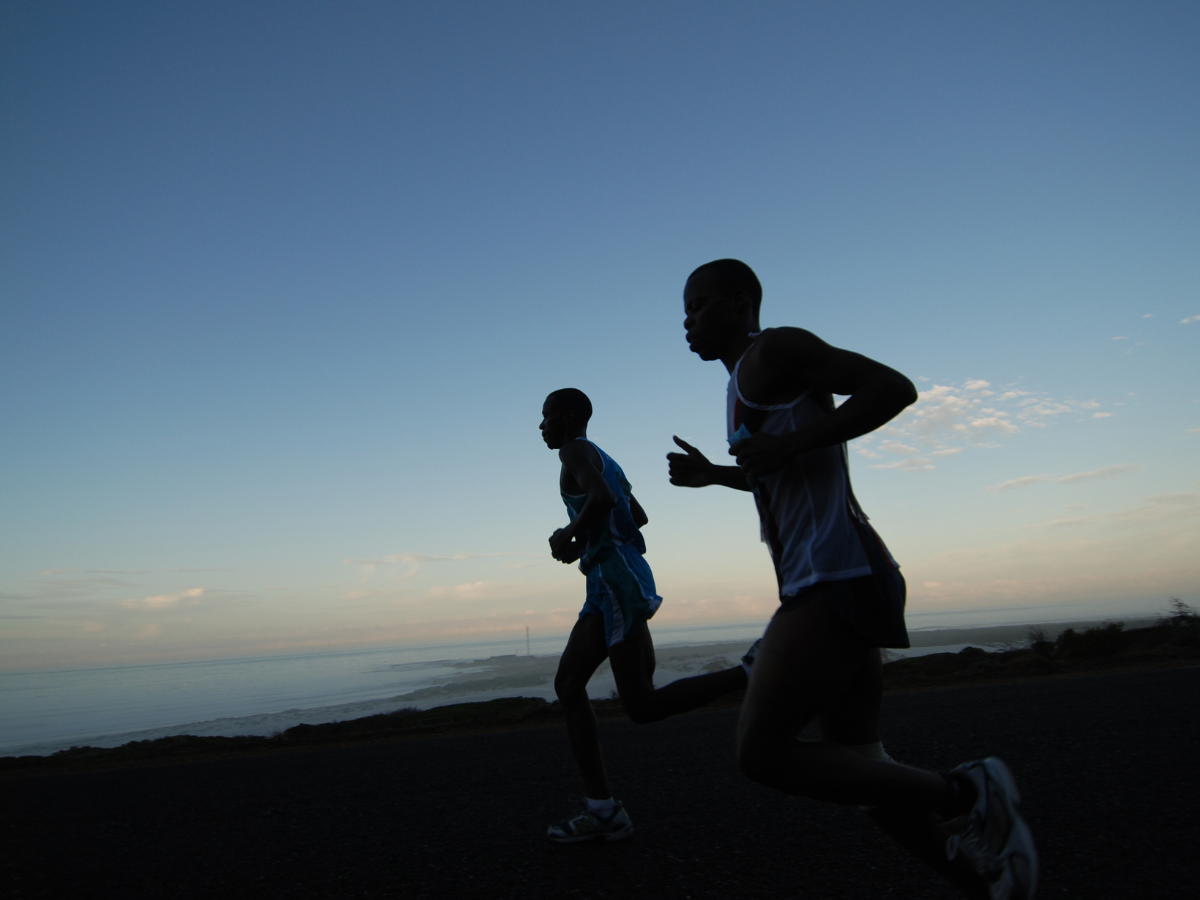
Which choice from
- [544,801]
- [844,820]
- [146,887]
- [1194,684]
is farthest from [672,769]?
[1194,684]

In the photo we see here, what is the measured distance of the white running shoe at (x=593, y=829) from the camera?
3.17 meters

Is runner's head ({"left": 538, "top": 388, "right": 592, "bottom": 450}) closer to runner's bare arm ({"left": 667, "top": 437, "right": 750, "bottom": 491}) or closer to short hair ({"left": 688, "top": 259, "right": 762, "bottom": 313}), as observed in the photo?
runner's bare arm ({"left": 667, "top": 437, "right": 750, "bottom": 491})

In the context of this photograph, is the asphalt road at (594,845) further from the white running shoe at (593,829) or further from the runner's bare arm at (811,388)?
the runner's bare arm at (811,388)

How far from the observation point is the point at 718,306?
7.20 feet

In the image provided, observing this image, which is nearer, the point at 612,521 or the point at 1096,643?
the point at 612,521

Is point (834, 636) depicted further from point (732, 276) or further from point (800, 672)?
point (732, 276)

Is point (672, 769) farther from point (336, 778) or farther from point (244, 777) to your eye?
point (244, 777)

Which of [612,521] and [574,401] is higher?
[574,401]

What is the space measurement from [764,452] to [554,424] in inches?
78.3

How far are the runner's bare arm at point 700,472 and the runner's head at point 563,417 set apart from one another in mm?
1389

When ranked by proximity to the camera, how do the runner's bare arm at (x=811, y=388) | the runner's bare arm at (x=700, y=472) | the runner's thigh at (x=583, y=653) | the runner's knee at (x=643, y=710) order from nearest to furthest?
the runner's bare arm at (x=811, y=388) → the runner's bare arm at (x=700, y=472) → the runner's knee at (x=643, y=710) → the runner's thigh at (x=583, y=653)

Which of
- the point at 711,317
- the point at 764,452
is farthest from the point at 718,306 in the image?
the point at 764,452

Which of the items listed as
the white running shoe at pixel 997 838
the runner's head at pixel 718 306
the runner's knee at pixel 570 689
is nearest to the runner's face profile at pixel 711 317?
the runner's head at pixel 718 306

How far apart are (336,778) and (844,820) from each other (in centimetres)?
378
